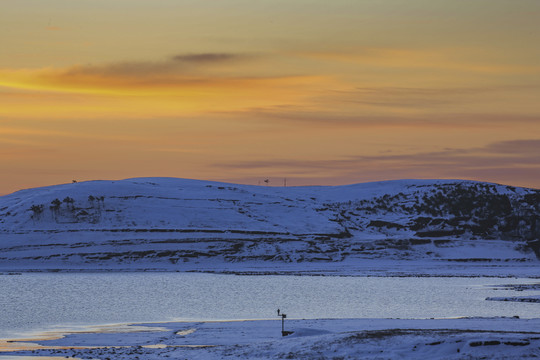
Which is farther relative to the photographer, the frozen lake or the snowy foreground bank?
the frozen lake

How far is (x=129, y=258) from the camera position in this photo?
17425 centimetres

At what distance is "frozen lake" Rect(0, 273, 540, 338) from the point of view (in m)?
65.7

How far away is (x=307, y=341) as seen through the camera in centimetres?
4362

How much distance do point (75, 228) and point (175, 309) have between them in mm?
127170

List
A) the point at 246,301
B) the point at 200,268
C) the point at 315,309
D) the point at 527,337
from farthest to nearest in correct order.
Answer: the point at 200,268 → the point at 246,301 → the point at 315,309 → the point at 527,337

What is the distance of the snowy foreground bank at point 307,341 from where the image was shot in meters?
39.0

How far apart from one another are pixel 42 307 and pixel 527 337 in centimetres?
4648

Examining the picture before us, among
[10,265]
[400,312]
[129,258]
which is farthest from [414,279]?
[10,265]

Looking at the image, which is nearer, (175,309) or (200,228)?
(175,309)

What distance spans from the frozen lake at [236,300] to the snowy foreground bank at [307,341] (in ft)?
22.1

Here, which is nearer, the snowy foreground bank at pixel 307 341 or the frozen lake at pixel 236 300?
the snowy foreground bank at pixel 307 341

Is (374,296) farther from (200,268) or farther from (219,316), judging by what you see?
(200,268)

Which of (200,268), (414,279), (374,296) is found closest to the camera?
(374,296)

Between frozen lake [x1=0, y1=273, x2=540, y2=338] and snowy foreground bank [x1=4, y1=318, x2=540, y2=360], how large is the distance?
22.1ft
